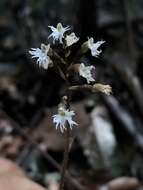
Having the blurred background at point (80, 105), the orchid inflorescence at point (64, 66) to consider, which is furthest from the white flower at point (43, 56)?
A: the blurred background at point (80, 105)

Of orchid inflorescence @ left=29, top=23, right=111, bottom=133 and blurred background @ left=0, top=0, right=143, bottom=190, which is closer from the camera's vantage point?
orchid inflorescence @ left=29, top=23, right=111, bottom=133

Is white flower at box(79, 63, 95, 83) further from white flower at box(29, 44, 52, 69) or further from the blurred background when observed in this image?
the blurred background

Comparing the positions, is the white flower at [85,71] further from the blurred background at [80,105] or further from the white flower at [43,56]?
the blurred background at [80,105]

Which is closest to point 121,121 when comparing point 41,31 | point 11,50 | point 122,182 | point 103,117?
point 103,117

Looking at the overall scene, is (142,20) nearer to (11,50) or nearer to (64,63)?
(11,50)

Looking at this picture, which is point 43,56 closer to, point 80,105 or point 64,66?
point 64,66

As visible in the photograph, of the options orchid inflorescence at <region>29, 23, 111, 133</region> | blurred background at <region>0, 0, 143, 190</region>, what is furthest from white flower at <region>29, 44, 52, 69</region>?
blurred background at <region>0, 0, 143, 190</region>

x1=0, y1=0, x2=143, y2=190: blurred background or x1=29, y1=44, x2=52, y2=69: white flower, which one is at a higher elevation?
x1=0, y1=0, x2=143, y2=190: blurred background

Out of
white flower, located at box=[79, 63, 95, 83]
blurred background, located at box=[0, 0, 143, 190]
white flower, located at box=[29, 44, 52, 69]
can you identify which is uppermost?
blurred background, located at box=[0, 0, 143, 190]
